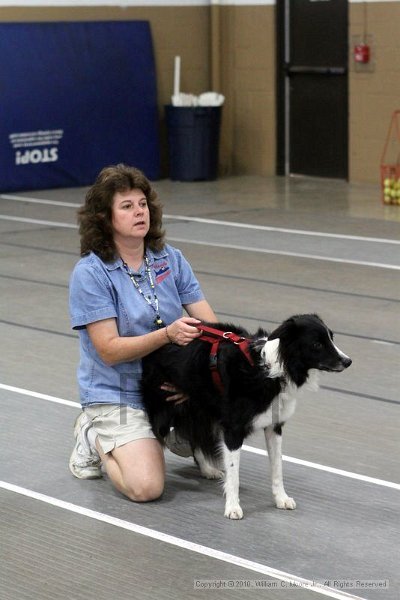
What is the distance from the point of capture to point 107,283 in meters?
4.20

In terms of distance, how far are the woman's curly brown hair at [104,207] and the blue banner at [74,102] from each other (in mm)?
8920

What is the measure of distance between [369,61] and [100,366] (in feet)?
30.7

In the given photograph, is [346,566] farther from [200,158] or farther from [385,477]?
[200,158]

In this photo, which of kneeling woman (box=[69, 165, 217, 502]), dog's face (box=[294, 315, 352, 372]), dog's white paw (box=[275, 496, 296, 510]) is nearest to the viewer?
dog's face (box=[294, 315, 352, 372])

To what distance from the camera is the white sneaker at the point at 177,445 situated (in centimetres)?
434

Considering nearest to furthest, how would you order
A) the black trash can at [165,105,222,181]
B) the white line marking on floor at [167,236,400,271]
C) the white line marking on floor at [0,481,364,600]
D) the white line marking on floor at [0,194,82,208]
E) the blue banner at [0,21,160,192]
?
1. the white line marking on floor at [0,481,364,600]
2. the white line marking on floor at [167,236,400,271]
3. the white line marking on floor at [0,194,82,208]
4. the blue banner at [0,21,160,192]
5. the black trash can at [165,105,222,181]

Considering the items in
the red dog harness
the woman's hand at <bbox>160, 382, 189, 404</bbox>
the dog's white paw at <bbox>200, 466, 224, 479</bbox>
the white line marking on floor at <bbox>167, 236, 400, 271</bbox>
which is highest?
the red dog harness

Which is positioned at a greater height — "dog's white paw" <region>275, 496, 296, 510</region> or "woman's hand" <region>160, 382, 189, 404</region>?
"woman's hand" <region>160, 382, 189, 404</region>

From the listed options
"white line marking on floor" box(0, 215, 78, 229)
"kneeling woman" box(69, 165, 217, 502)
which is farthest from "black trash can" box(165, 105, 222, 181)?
"kneeling woman" box(69, 165, 217, 502)

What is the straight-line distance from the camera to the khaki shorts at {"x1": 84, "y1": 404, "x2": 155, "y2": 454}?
419 cm

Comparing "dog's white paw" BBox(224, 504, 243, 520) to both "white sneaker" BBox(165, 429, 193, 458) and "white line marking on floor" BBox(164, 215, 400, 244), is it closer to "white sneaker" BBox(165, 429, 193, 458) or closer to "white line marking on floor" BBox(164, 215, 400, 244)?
"white sneaker" BBox(165, 429, 193, 458)

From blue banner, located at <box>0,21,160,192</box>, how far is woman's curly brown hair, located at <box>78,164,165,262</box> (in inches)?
351

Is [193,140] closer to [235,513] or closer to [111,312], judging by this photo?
[111,312]

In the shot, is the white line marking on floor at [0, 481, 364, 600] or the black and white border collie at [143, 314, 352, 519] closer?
the white line marking on floor at [0, 481, 364, 600]
